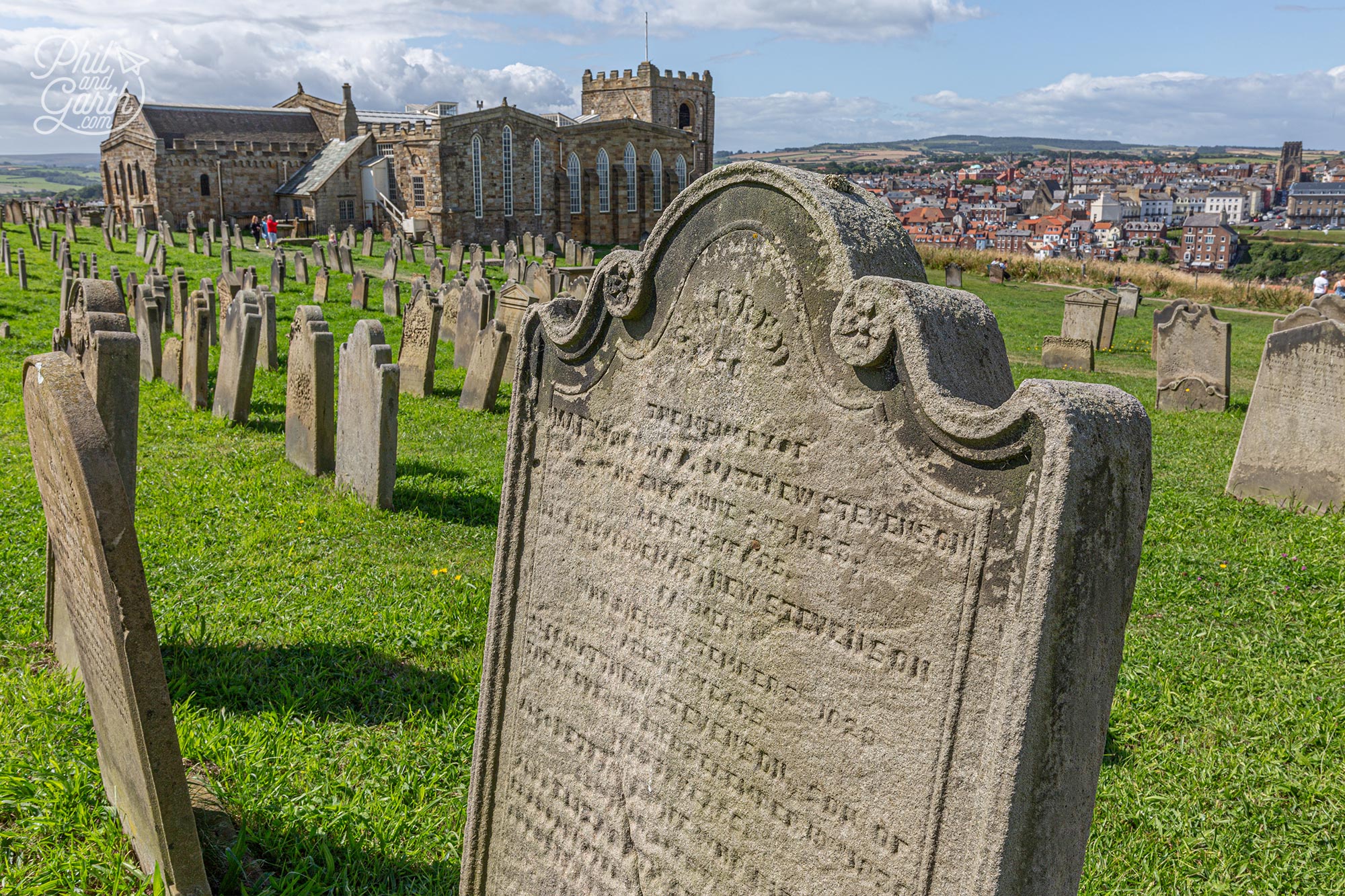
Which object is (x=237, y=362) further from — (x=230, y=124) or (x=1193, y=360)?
(x=230, y=124)

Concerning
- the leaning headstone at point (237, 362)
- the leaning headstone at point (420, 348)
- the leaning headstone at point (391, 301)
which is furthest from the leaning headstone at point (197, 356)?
the leaning headstone at point (391, 301)

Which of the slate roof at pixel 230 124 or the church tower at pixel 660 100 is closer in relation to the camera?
the slate roof at pixel 230 124

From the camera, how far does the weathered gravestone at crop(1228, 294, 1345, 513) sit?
734 cm

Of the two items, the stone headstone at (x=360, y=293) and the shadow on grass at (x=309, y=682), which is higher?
the stone headstone at (x=360, y=293)

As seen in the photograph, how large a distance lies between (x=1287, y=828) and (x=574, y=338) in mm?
3181

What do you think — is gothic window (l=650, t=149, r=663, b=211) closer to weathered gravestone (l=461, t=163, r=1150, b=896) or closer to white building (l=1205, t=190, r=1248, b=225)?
weathered gravestone (l=461, t=163, r=1150, b=896)

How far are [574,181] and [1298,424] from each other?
38.5 metres

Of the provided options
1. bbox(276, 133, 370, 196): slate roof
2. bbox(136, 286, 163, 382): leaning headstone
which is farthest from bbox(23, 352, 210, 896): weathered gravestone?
bbox(276, 133, 370, 196): slate roof

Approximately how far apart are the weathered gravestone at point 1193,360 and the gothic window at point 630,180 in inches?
1355

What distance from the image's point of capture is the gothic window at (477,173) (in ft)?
130

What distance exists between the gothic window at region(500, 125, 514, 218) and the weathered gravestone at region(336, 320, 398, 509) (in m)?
35.2

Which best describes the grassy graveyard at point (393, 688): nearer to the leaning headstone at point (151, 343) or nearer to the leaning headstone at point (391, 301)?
the leaning headstone at point (151, 343)

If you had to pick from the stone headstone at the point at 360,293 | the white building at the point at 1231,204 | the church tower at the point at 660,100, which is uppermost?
the white building at the point at 1231,204

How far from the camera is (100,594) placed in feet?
8.63
